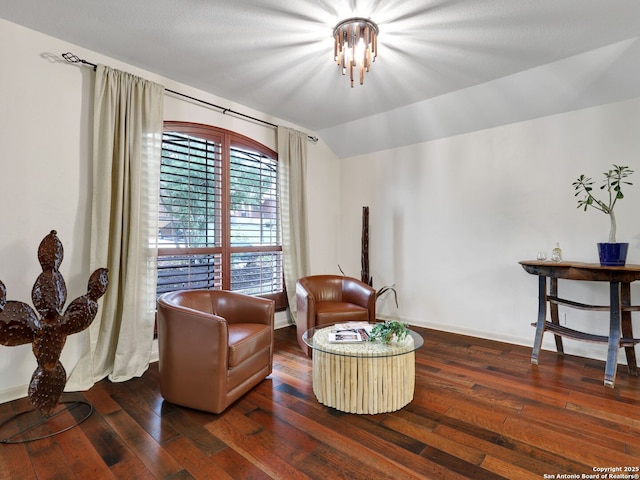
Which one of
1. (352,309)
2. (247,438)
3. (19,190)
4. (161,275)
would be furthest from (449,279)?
(19,190)

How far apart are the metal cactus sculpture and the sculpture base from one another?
104mm

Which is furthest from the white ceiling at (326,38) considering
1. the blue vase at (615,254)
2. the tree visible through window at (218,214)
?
the blue vase at (615,254)

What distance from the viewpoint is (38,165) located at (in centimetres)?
250

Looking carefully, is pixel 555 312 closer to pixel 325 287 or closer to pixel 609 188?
pixel 609 188

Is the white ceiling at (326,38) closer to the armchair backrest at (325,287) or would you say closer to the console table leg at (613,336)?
the console table leg at (613,336)

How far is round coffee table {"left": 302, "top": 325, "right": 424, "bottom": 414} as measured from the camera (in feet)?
7.16

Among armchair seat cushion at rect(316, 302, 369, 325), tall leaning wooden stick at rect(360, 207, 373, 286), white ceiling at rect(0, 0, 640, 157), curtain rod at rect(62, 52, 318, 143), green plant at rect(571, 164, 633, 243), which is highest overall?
white ceiling at rect(0, 0, 640, 157)

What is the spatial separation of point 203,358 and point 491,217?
3.44 m

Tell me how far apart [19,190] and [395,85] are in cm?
343

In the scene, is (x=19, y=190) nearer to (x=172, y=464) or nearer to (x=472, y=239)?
(x=172, y=464)

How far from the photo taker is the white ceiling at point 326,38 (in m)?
2.21

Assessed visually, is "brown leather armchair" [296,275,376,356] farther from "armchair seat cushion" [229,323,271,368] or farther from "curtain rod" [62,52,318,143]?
"curtain rod" [62,52,318,143]

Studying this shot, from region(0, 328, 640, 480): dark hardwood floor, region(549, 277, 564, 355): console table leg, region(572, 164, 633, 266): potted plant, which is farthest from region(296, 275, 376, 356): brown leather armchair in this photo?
region(572, 164, 633, 266): potted plant

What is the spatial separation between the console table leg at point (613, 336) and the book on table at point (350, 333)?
195 cm
